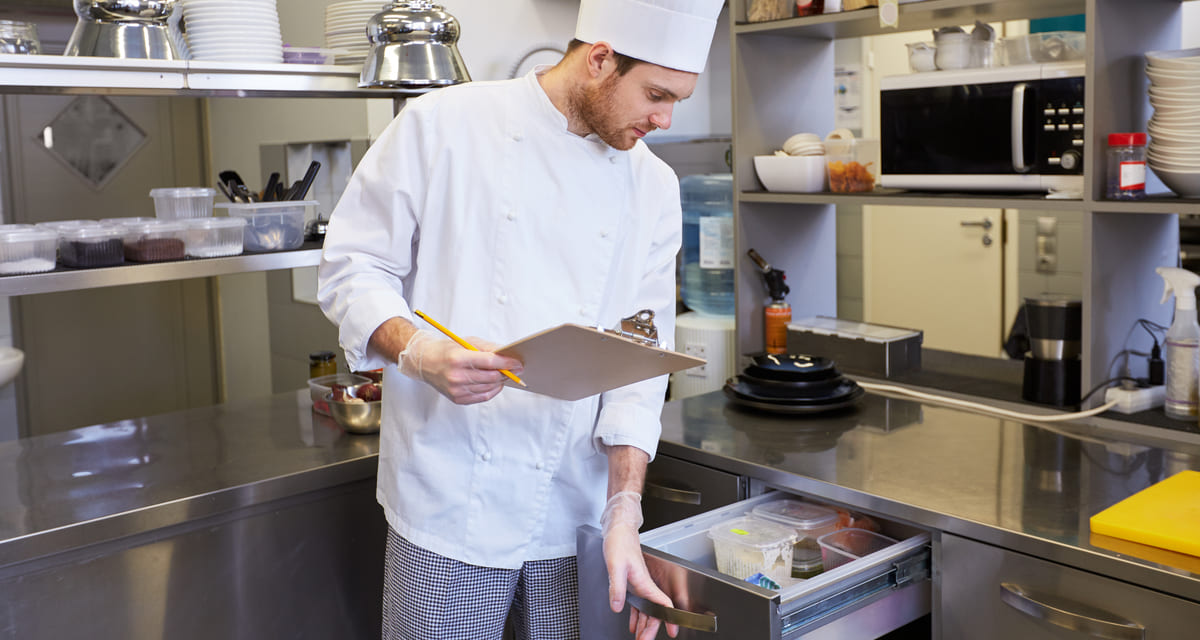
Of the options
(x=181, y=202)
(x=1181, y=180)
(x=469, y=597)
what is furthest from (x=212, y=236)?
(x=1181, y=180)

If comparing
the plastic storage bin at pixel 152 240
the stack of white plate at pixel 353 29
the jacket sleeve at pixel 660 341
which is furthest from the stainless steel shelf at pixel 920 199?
the plastic storage bin at pixel 152 240

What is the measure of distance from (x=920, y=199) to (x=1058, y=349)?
1.40ft

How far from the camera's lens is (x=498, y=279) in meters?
1.59

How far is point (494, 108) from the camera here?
1.62 metres

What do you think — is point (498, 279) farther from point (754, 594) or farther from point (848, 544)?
point (848, 544)

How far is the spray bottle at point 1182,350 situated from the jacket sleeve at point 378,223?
4.76 ft

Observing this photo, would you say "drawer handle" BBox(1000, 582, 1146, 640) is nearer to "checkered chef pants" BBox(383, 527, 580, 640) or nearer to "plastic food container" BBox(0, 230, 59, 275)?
"checkered chef pants" BBox(383, 527, 580, 640)

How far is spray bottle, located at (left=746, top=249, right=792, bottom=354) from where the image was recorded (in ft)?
8.73

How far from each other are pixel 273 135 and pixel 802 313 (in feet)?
5.91

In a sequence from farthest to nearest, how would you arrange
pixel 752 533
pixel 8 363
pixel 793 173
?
pixel 8 363 → pixel 793 173 → pixel 752 533

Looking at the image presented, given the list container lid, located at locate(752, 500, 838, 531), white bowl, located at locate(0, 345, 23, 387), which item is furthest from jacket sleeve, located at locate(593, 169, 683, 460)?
white bowl, located at locate(0, 345, 23, 387)

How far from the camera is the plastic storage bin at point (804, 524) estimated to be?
1728mm

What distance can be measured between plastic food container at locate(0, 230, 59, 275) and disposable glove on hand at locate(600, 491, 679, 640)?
1.12 metres

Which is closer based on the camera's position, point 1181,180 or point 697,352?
point 1181,180
